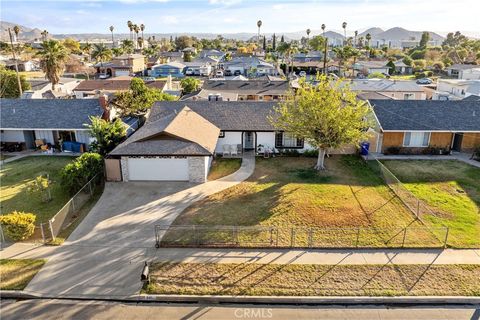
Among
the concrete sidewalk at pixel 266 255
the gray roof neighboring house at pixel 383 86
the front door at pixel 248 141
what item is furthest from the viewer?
the gray roof neighboring house at pixel 383 86

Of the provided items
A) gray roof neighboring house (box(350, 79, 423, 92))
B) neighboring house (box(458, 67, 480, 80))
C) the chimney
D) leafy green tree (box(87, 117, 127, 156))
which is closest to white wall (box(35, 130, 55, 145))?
the chimney

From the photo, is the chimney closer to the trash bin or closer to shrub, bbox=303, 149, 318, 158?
shrub, bbox=303, 149, 318, 158

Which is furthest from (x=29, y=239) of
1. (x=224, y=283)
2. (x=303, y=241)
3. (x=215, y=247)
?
(x=303, y=241)

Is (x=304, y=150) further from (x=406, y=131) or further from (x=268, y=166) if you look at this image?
(x=406, y=131)

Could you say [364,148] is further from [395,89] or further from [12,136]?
[12,136]

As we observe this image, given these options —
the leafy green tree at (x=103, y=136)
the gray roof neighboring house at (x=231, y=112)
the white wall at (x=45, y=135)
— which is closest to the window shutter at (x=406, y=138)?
the gray roof neighboring house at (x=231, y=112)

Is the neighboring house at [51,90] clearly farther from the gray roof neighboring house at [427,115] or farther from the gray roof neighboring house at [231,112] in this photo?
the gray roof neighboring house at [427,115]
